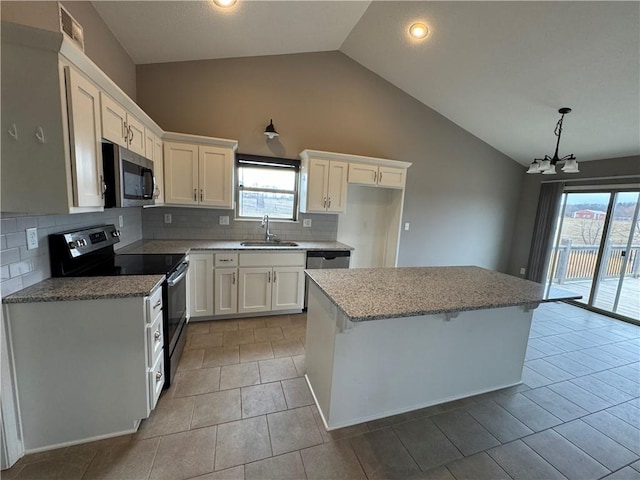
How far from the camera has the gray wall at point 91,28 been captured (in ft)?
4.69

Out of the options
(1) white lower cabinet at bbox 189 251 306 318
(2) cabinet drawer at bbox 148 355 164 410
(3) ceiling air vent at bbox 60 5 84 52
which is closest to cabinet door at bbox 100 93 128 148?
(3) ceiling air vent at bbox 60 5 84 52

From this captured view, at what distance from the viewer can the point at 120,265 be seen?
6.62 feet

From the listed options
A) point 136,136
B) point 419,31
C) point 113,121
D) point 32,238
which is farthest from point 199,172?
point 419,31

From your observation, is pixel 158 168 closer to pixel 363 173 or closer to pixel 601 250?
pixel 363 173

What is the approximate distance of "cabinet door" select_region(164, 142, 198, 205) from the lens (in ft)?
9.61

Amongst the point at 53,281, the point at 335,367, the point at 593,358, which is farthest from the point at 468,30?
the point at 53,281

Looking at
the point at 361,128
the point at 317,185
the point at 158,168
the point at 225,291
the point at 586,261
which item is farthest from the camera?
the point at 586,261

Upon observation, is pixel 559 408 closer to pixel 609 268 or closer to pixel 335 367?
pixel 335 367

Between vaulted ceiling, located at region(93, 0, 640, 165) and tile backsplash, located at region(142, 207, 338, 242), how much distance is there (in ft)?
5.63

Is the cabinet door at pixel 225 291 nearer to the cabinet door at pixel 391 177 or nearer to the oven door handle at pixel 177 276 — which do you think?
the oven door handle at pixel 177 276

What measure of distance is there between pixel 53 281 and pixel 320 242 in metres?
2.74

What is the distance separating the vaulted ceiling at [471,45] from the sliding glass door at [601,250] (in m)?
0.77

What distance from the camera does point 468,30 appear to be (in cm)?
265

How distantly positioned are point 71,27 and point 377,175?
3150mm
